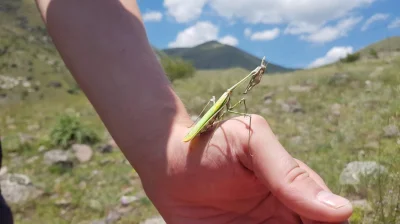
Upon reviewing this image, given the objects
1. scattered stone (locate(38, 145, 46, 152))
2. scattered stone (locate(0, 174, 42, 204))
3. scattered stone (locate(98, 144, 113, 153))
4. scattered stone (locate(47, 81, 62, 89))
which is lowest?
scattered stone (locate(47, 81, 62, 89))

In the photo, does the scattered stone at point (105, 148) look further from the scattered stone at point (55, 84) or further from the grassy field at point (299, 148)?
the scattered stone at point (55, 84)

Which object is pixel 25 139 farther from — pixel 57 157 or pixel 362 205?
pixel 362 205

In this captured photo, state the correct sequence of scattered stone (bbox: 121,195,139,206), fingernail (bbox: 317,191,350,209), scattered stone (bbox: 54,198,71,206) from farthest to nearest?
scattered stone (bbox: 54,198,71,206) → scattered stone (bbox: 121,195,139,206) → fingernail (bbox: 317,191,350,209)

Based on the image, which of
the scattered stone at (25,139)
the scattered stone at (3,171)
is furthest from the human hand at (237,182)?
the scattered stone at (25,139)

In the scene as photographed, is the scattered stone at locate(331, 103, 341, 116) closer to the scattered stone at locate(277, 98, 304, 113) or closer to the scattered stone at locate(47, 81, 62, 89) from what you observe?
the scattered stone at locate(277, 98, 304, 113)

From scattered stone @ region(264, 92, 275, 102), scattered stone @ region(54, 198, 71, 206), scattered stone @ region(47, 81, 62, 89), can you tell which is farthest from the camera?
scattered stone @ region(47, 81, 62, 89)

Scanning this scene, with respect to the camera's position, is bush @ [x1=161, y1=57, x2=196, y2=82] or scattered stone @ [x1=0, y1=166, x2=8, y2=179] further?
bush @ [x1=161, y1=57, x2=196, y2=82]

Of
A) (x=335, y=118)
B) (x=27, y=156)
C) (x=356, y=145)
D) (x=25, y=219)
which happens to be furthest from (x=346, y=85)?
(x=25, y=219)

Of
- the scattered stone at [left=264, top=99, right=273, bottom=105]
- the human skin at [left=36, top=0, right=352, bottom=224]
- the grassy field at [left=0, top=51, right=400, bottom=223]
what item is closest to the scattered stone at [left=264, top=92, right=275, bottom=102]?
the grassy field at [left=0, top=51, right=400, bottom=223]

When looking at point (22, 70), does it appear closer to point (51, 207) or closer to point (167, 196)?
point (51, 207)
